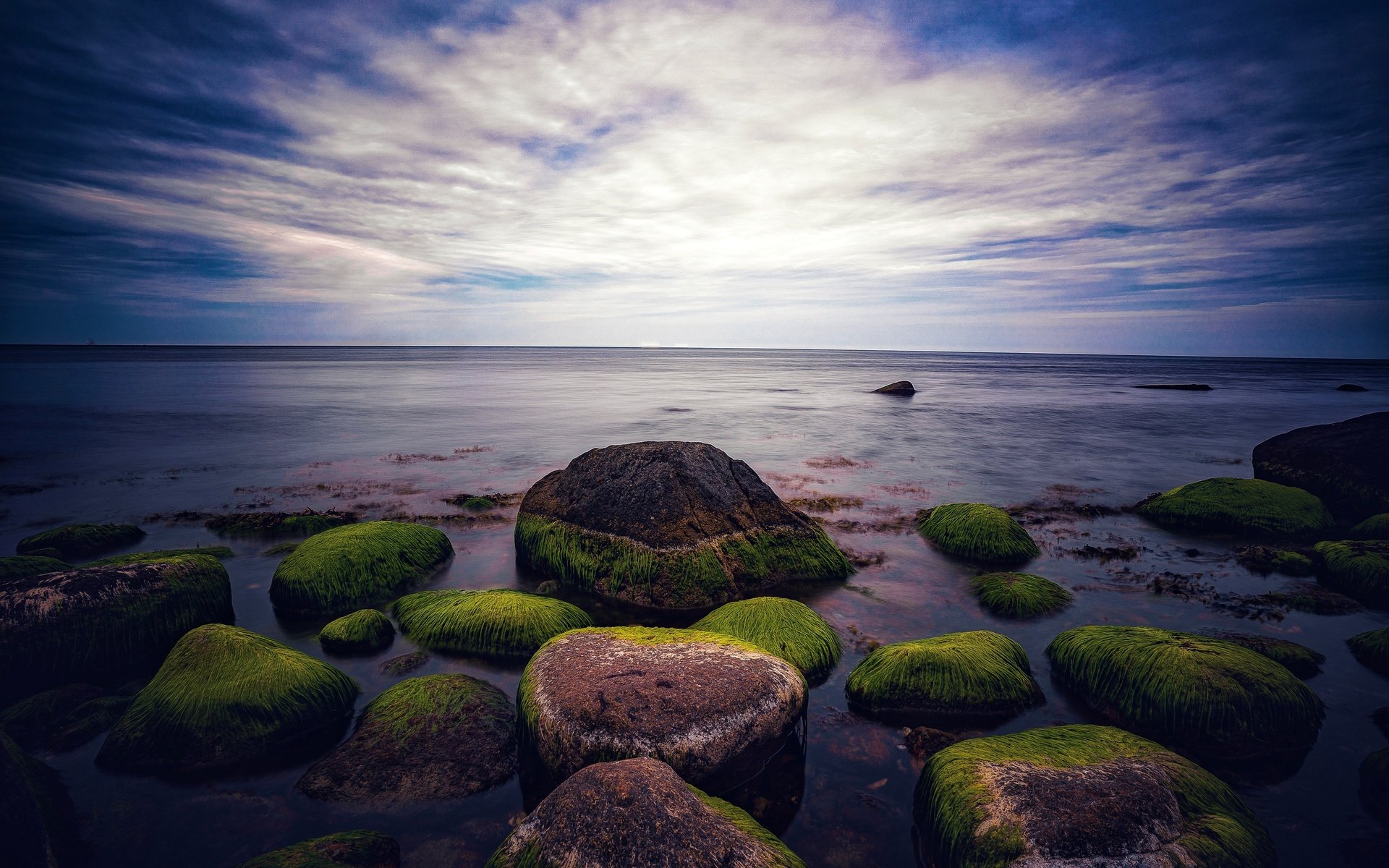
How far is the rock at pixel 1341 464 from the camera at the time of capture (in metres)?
10.6

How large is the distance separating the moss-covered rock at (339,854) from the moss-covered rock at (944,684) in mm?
3711

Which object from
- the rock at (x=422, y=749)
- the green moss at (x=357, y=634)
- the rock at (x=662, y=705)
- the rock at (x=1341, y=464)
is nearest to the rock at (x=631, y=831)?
the rock at (x=662, y=705)

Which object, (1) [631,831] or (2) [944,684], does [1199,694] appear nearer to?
(2) [944,684]

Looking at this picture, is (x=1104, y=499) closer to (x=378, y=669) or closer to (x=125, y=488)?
(x=378, y=669)

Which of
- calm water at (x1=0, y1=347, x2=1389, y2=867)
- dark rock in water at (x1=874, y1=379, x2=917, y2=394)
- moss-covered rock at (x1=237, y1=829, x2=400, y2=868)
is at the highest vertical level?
dark rock in water at (x1=874, y1=379, x2=917, y2=394)

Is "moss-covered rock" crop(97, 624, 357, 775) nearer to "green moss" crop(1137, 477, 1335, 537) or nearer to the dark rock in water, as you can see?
"green moss" crop(1137, 477, 1335, 537)

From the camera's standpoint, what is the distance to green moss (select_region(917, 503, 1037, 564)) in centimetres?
923

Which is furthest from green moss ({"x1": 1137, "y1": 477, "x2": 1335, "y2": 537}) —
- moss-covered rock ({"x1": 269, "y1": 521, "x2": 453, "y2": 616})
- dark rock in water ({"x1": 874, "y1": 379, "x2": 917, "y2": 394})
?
dark rock in water ({"x1": 874, "y1": 379, "x2": 917, "y2": 394})

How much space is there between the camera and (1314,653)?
247 inches

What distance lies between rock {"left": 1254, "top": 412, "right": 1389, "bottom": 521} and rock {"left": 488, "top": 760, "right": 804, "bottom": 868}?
13.0 m

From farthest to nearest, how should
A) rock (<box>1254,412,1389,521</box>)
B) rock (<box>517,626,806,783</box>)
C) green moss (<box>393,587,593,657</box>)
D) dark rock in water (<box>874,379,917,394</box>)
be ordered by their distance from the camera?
dark rock in water (<box>874,379,917,394</box>) → rock (<box>1254,412,1389,521</box>) → green moss (<box>393,587,593,657</box>) → rock (<box>517,626,806,783</box>)

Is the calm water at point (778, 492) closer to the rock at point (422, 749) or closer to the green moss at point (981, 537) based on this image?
the rock at point (422, 749)

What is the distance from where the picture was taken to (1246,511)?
10.5m

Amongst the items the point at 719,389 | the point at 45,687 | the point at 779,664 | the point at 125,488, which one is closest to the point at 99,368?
the point at 719,389
